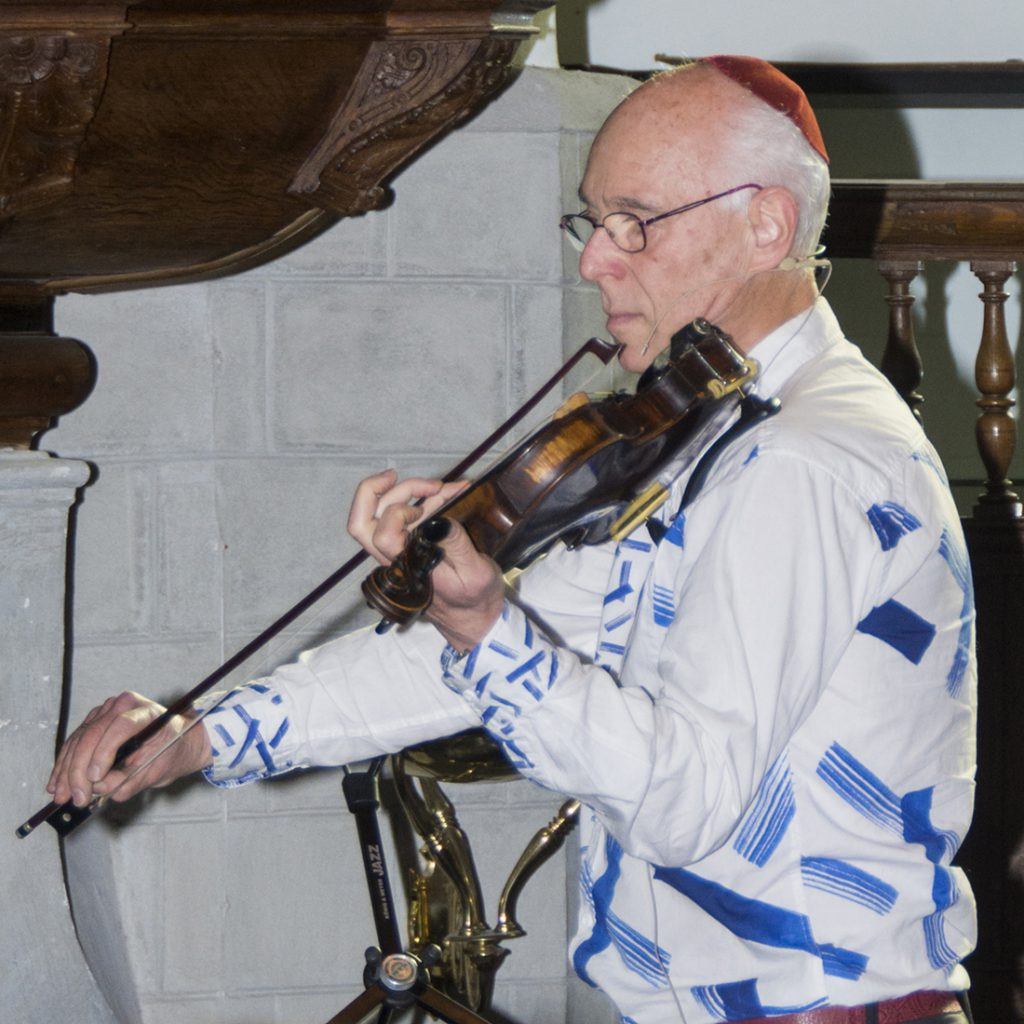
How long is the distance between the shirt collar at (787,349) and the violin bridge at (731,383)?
0.09 m

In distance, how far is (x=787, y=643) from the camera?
1113 mm

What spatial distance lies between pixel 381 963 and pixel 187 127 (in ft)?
2.92

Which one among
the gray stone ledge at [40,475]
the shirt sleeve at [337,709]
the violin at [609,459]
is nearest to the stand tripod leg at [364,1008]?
the shirt sleeve at [337,709]

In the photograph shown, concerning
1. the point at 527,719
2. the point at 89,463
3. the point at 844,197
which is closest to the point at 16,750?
the point at 89,463

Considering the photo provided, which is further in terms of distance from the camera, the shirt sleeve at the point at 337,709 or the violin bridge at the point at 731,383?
the shirt sleeve at the point at 337,709

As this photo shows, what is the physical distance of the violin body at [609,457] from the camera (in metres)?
1.20

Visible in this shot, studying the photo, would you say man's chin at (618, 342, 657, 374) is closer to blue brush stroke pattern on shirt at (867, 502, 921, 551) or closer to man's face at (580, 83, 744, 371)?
man's face at (580, 83, 744, 371)

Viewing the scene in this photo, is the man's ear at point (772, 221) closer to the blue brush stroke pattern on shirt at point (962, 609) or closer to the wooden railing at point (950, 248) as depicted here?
the blue brush stroke pattern on shirt at point (962, 609)

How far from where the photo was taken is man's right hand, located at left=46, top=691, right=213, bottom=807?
4.24 ft

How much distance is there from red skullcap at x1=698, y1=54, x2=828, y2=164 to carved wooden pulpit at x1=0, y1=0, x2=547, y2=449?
12.7 inches

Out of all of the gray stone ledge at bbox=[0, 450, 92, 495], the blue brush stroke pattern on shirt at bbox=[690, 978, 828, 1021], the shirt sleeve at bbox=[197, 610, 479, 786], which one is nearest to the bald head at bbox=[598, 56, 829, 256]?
the shirt sleeve at bbox=[197, 610, 479, 786]

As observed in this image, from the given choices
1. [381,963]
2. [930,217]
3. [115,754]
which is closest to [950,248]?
[930,217]

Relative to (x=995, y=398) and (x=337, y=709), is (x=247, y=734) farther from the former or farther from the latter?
(x=995, y=398)

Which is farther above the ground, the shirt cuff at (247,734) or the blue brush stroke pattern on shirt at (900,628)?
the blue brush stroke pattern on shirt at (900,628)
